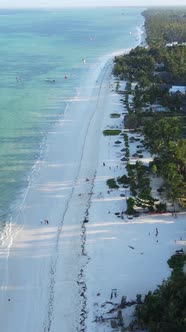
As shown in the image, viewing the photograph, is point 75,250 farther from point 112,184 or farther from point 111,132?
point 111,132

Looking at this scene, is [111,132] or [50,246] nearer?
[50,246]

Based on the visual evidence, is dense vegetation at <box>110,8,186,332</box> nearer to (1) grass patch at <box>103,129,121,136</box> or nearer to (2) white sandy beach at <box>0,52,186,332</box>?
(2) white sandy beach at <box>0,52,186,332</box>

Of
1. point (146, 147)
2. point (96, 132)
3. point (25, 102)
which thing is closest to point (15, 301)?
point (146, 147)

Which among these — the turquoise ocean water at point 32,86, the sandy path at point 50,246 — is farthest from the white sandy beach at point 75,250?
the turquoise ocean water at point 32,86

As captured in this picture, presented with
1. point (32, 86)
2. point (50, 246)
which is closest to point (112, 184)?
point (50, 246)

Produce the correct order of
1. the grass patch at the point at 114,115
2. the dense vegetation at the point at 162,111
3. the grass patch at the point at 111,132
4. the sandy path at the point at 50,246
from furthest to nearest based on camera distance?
1. the grass patch at the point at 114,115
2. the grass patch at the point at 111,132
3. the dense vegetation at the point at 162,111
4. the sandy path at the point at 50,246

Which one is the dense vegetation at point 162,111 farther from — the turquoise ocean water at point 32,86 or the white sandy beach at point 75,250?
the turquoise ocean water at point 32,86

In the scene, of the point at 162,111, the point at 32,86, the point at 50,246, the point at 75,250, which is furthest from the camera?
the point at 32,86
